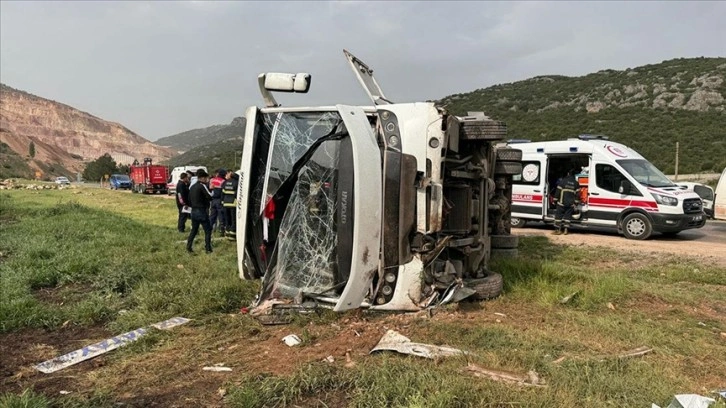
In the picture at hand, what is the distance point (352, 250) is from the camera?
171 inches

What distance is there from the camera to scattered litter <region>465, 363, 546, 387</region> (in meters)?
3.15

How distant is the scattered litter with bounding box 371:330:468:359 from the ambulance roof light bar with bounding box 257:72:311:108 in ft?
8.04

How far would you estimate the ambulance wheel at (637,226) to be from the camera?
10.5 metres

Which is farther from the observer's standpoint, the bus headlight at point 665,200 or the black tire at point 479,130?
the bus headlight at point 665,200

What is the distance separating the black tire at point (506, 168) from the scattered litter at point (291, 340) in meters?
3.41

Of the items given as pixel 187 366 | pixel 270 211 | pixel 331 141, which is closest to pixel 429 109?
pixel 331 141

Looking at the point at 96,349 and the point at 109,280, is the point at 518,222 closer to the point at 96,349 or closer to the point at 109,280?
the point at 109,280

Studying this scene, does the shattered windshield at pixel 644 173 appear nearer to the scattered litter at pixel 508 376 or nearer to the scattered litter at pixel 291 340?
the scattered litter at pixel 508 376

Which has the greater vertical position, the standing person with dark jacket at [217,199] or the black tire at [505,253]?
the standing person with dark jacket at [217,199]

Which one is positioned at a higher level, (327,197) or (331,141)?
(331,141)

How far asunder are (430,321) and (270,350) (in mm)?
1386

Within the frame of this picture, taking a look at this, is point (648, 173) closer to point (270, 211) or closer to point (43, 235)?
point (270, 211)

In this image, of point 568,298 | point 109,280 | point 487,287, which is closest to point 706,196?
point 568,298

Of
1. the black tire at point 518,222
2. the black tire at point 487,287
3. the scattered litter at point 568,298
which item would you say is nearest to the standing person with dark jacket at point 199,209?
the black tire at point 487,287
